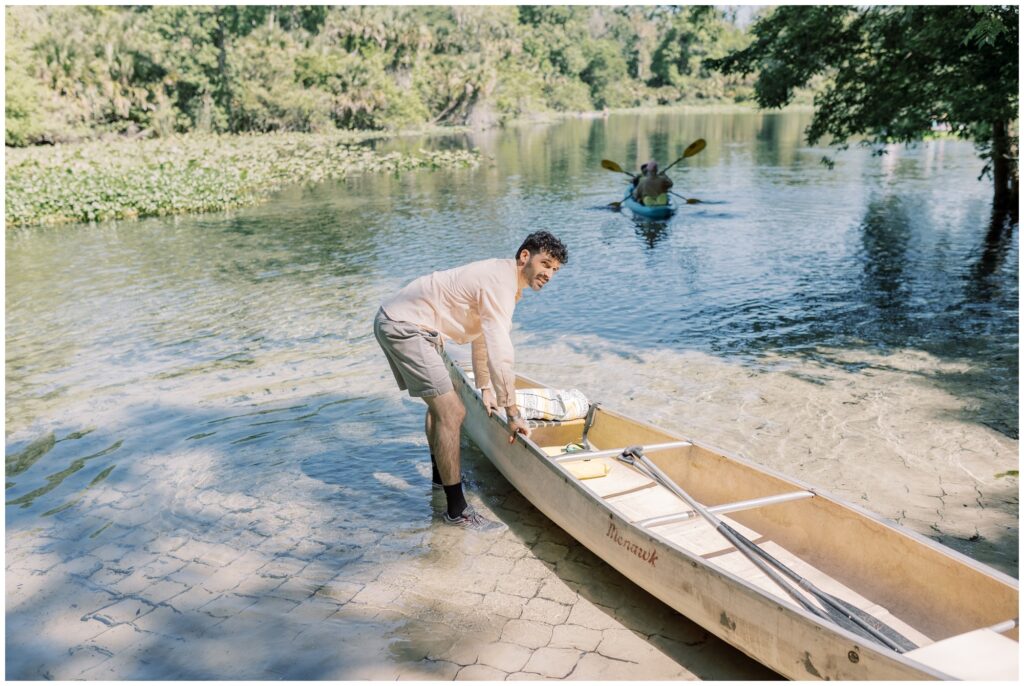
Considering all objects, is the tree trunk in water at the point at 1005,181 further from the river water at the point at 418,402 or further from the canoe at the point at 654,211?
the canoe at the point at 654,211

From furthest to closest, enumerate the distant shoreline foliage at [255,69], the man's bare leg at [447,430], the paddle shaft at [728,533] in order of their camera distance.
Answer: the distant shoreline foliage at [255,69], the man's bare leg at [447,430], the paddle shaft at [728,533]

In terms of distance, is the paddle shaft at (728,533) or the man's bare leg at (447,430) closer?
the paddle shaft at (728,533)

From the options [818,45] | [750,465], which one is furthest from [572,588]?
[818,45]

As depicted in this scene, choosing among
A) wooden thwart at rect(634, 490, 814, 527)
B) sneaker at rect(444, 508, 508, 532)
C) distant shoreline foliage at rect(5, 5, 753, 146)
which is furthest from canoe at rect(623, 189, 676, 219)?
distant shoreline foliage at rect(5, 5, 753, 146)

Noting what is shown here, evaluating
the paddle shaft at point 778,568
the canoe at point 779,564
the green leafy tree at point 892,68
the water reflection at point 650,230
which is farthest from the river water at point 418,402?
the green leafy tree at point 892,68

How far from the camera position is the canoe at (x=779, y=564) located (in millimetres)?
3582

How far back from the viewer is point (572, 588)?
5219 mm

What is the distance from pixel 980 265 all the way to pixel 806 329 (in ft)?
17.3

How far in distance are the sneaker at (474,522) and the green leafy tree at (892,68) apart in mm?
8686

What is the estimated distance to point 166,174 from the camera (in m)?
25.0

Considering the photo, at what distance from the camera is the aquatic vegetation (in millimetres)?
22484

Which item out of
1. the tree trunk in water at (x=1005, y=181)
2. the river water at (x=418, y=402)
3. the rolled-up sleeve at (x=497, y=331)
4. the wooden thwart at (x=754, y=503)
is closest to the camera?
the wooden thwart at (x=754, y=503)

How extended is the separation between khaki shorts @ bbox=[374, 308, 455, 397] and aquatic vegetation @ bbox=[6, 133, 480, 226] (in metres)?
20.1

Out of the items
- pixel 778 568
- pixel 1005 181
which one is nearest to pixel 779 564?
pixel 778 568
